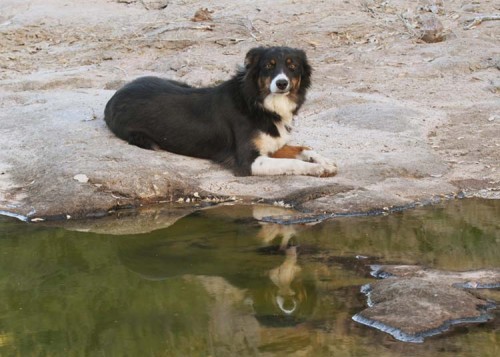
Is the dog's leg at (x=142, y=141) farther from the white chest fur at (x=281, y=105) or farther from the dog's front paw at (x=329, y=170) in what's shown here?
the dog's front paw at (x=329, y=170)

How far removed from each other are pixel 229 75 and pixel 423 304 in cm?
761

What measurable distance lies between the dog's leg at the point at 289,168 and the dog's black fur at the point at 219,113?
12 centimetres

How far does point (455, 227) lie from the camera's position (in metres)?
6.96

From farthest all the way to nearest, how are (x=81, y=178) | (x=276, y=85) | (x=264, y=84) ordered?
1. (x=264, y=84)
2. (x=276, y=85)
3. (x=81, y=178)

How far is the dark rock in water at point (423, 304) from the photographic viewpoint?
488cm

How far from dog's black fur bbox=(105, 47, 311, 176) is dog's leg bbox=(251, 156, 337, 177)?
0.12 m

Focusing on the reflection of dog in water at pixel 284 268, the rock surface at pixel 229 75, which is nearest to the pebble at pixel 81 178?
the rock surface at pixel 229 75

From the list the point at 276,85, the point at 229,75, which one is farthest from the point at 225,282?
the point at 229,75

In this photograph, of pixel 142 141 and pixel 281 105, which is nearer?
pixel 281 105

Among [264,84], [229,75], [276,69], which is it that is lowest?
[229,75]

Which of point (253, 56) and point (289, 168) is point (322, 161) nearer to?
point (289, 168)

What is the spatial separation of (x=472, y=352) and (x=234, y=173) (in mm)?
4140

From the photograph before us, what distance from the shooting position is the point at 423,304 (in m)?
5.06

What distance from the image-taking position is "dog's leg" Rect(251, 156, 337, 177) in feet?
26.6
